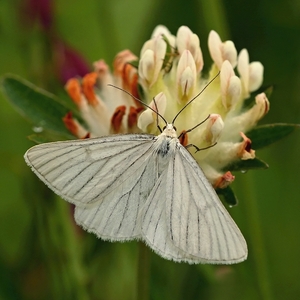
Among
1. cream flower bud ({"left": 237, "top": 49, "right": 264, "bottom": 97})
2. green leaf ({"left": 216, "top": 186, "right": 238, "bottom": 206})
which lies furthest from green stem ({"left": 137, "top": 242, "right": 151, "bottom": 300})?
cream flower bud ({"left": 237, "top": 49, "right": 264, "bottom": 97})

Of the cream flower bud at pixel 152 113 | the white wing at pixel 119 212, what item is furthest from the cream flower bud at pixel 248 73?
the white wing at pixel 119 212

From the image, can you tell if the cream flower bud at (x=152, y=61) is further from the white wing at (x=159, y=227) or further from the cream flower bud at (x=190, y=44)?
the white wing at (x=159, y=227)

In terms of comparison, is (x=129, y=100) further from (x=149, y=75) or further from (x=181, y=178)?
(x=181, y=178)

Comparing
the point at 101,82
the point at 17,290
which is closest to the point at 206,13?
the point at 101,82

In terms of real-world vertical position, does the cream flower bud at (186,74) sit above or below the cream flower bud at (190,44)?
below

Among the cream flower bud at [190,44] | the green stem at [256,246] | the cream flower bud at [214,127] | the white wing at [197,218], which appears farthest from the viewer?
the green stem at [256,246]

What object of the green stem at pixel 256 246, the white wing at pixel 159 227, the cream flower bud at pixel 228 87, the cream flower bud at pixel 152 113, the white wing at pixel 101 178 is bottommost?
the green stem at pixel 256 246

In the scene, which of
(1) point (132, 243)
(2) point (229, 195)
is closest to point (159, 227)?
(2) point (229, 195)
